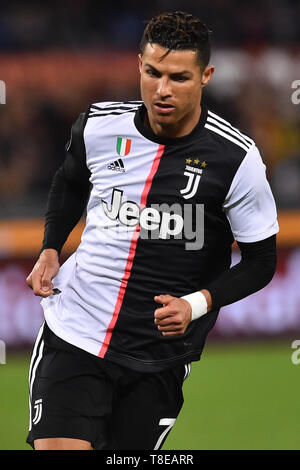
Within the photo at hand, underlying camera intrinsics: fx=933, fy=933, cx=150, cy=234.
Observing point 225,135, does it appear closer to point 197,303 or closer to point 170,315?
point 197,303

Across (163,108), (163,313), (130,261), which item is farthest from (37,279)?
(163,108)

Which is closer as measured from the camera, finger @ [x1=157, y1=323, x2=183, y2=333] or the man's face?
finger @ [x1=157, y1=323, x2=183, y2=333]

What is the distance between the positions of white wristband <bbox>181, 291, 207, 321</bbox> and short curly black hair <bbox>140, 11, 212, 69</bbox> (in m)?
0.96

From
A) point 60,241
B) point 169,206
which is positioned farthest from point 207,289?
point 60,241

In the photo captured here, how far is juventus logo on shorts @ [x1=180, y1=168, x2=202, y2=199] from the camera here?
3.96 m

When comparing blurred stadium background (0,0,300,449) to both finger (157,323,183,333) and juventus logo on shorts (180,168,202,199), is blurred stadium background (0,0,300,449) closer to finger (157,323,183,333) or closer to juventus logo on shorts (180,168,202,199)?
juventus logo on shorts (180,168,202,199)

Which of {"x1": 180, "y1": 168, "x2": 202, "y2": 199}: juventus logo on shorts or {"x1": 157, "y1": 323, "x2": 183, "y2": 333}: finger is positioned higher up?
{"x1": 180, "y1": 168, "x2": 202, "y2": 199}: juventus logo on shorts

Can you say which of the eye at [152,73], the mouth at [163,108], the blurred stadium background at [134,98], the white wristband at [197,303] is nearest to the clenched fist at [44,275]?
the white wristband at [197,303]

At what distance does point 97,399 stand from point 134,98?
826 centimetres

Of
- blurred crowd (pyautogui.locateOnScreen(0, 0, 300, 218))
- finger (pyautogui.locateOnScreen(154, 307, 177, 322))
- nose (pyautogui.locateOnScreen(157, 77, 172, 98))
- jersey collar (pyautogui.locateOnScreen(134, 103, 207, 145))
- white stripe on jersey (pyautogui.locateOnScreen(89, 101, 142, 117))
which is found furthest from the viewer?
blurred crowd (pyautogui.locateOnScreen(0, 0, 300, 218))

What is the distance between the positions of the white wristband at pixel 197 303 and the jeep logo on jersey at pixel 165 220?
0.24m

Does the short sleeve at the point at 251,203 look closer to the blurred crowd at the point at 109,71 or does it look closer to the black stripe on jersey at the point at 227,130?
the black stripe on jersey at the point at 227,130

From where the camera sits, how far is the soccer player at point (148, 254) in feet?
12.8

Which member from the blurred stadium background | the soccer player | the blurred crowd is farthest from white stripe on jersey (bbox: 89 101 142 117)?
the blurred crowd
